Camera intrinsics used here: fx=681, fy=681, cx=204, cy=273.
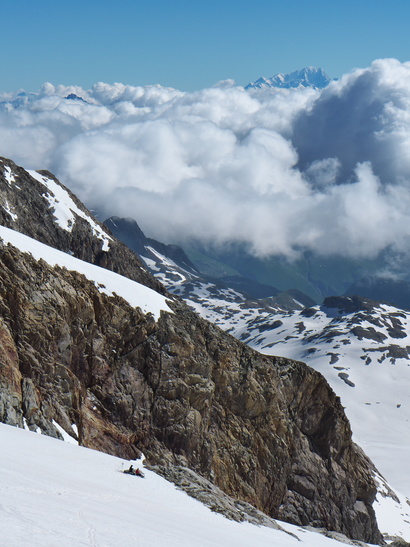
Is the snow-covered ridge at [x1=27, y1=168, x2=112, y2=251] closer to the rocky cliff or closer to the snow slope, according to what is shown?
the rocky cliff

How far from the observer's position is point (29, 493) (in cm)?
2692

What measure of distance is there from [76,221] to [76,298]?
65.6 meters

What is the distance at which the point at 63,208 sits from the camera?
120m

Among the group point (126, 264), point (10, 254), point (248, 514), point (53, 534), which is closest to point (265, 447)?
point (248, 514)

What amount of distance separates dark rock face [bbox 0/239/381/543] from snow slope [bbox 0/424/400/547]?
659 cm

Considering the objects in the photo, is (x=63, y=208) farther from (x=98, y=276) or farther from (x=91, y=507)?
(x=91, y=507)

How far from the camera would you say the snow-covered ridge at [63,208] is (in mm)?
115688

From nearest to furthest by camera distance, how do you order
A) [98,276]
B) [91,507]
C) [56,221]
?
[91,507] < [98,276] < [56,221]

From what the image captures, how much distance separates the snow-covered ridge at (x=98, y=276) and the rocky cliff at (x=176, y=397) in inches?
46.4

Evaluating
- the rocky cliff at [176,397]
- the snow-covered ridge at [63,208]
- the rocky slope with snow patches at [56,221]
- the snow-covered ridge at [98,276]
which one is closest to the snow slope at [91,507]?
the rocky cliff at [176,397]

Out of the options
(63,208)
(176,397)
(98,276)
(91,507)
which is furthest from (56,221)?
(91,507)

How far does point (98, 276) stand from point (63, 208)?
6370 cm

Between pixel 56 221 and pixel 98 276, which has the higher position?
pixel 56 221

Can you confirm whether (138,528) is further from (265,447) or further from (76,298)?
(265,447)
